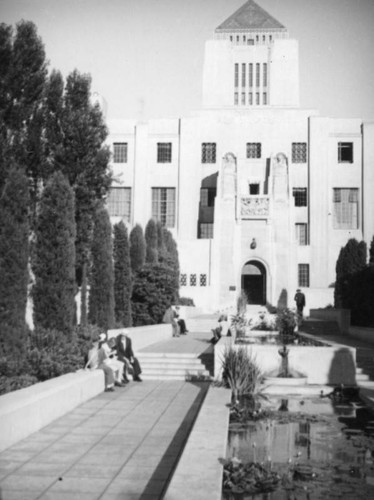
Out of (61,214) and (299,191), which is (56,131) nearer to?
(61,214)

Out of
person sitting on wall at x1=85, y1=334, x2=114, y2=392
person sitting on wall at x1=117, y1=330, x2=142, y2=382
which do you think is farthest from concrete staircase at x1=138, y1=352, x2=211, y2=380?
person sitting on wall at x1=85, y1=334, x2=114, y2=392

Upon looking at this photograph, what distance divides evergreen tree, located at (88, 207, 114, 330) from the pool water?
1037 cm

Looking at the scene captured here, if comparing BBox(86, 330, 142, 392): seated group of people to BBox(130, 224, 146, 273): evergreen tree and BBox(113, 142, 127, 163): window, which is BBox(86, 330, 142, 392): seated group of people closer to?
BBox(130, 224, 146, 273): evergreen tree

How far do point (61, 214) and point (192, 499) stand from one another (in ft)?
39.2

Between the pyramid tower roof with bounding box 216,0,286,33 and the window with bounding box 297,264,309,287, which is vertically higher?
the pyramid tower roof with bounding box 216,0,286,33

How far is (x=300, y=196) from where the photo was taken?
49.2 meters

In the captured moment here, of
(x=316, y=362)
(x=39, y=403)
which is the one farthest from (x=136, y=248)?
(x=39, y=403)

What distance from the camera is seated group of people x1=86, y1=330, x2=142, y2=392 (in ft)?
41.5

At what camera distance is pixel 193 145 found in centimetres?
5034

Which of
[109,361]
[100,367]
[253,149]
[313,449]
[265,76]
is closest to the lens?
[313,449]

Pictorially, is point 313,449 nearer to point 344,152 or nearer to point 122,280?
point 122,280

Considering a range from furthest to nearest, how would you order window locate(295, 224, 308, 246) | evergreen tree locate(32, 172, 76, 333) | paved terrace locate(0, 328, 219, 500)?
window locate(295, 224, 308, 246)
evergreen tree locate(32, 172, 76, 333)
paved terrace locate(0, 328, 219, 500)

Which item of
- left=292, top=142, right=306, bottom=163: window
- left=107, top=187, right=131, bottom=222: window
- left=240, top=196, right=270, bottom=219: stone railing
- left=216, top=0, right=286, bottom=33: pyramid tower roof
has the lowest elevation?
left=240, top=196, right=270, bottom=219: stone railing

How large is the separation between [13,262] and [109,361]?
304 centimetres
